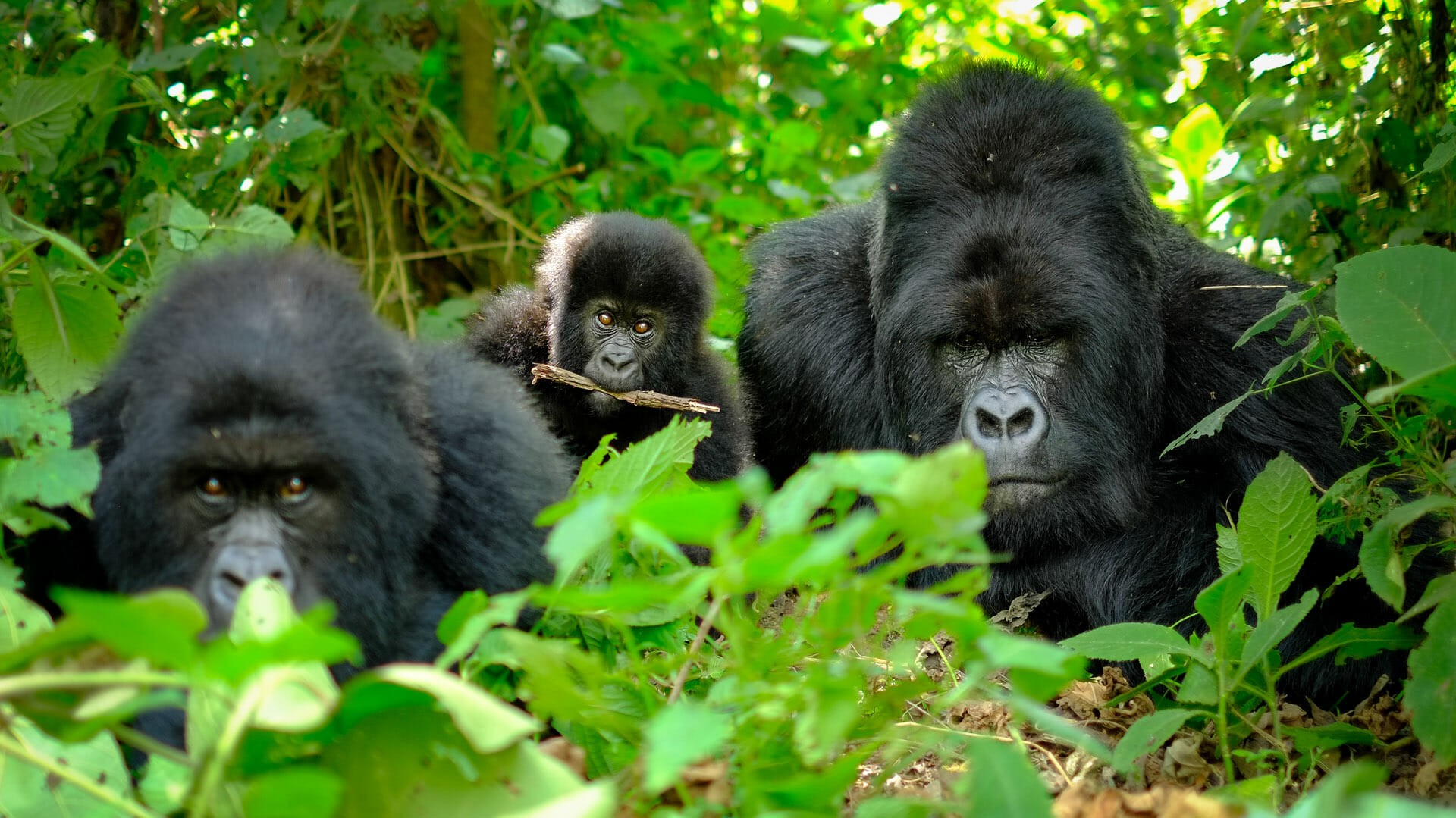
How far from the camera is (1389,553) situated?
2.41 meters

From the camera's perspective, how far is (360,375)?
234cm

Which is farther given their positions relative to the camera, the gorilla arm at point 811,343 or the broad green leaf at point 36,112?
the gorilla arm at point 811,343

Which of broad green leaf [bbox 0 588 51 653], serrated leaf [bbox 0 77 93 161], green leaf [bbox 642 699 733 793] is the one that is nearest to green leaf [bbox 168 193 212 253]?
serrated leaf [bbox 0 77 93 161]

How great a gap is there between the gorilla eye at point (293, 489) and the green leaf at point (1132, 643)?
54.9 inches

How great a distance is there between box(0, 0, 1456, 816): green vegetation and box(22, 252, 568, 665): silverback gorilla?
5.2 inches

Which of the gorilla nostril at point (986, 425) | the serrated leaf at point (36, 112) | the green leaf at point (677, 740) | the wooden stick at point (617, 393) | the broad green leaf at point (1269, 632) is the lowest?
the wooden stick at point (617, 393)

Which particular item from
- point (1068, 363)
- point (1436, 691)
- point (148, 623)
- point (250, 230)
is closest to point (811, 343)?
point (1068, 363)

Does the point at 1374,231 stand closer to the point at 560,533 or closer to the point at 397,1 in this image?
the point at 397,1

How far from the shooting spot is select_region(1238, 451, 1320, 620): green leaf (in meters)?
2.60

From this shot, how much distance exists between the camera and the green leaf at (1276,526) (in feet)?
8.54

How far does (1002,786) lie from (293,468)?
1.29 meters

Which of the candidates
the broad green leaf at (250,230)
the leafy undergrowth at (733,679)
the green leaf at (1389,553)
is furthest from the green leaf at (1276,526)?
the broad green leaf at (250,230)

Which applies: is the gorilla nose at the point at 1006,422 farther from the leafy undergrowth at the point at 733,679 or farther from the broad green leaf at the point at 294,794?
the broad green leaf at the point at 294,794

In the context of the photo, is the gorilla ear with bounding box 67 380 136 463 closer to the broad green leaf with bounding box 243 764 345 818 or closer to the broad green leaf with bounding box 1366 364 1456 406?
the broad green leaf with bounding box 243 764 345 818
